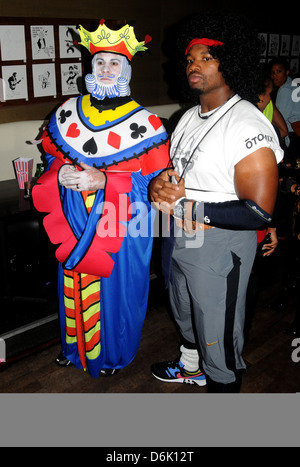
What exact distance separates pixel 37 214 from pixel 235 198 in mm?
1139

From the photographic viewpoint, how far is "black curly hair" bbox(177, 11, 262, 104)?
1.22m

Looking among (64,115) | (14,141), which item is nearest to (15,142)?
(14,141)

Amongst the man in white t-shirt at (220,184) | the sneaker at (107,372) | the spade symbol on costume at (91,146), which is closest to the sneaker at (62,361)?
the sneaker at (107,372)

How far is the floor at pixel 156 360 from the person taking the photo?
1.78 m

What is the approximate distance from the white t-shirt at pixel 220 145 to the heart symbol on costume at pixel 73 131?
0.41 m

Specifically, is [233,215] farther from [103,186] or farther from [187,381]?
[187,381]

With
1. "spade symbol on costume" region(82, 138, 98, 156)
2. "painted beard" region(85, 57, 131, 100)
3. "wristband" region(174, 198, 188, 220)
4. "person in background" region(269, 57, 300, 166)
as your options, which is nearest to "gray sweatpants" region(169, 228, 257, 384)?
"wristband" region(174, 198, 188, 220)

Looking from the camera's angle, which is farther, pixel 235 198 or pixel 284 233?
pixel 284 233

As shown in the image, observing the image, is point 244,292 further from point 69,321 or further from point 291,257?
point 291,257

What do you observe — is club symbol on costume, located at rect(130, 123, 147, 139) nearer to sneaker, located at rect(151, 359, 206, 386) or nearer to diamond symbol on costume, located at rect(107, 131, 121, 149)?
diamond symbol on costume, located at rect(107, 131, 121, 149)

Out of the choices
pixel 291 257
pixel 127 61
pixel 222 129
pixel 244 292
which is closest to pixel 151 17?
pixel 127 61

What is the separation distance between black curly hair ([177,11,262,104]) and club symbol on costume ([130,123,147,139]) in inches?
13.8

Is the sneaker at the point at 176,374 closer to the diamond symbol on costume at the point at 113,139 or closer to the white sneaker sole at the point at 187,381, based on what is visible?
the white sneaker sole at the point at 187,381

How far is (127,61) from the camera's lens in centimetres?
151
